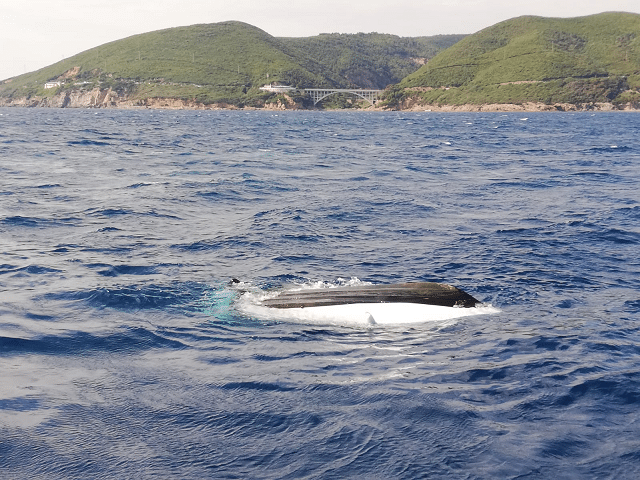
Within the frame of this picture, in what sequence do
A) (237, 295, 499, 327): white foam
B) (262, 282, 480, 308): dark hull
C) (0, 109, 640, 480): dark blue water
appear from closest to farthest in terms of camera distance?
(0, 109, 640, 480): dark blue water < (237, 295, 499, 327): white foam < (262, 282, 480, 308): dark hull

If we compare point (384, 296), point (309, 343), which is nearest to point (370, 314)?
point (384, 296)

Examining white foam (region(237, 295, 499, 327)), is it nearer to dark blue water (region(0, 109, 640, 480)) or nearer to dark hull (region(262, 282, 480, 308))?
dark hull (region(262, 282, 480, 308))

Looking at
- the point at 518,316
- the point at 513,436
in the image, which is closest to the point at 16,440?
the point at 513,436

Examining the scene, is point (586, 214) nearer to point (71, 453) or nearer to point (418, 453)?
point (418, 453)

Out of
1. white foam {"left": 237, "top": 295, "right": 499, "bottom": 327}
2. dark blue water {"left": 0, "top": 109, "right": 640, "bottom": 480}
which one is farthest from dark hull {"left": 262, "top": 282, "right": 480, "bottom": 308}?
dark blue water {"left": 0, "top": 109, "right": 640, "bottom": 480}

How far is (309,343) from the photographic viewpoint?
1349 centimetres

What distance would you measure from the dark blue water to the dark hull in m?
0.66

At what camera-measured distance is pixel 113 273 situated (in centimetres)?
1855

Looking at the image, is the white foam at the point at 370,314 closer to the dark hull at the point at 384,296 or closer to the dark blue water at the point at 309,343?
the dark hull at the point at 384,296

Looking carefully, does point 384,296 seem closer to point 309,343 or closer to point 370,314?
point 370,314

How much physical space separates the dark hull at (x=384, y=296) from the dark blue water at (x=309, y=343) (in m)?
0.66

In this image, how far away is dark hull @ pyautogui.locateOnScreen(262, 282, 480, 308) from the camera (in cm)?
1487

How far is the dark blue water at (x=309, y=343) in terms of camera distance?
898 centimetres

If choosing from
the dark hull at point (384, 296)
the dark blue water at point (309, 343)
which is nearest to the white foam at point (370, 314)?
the dark hull at point (384, 296)
